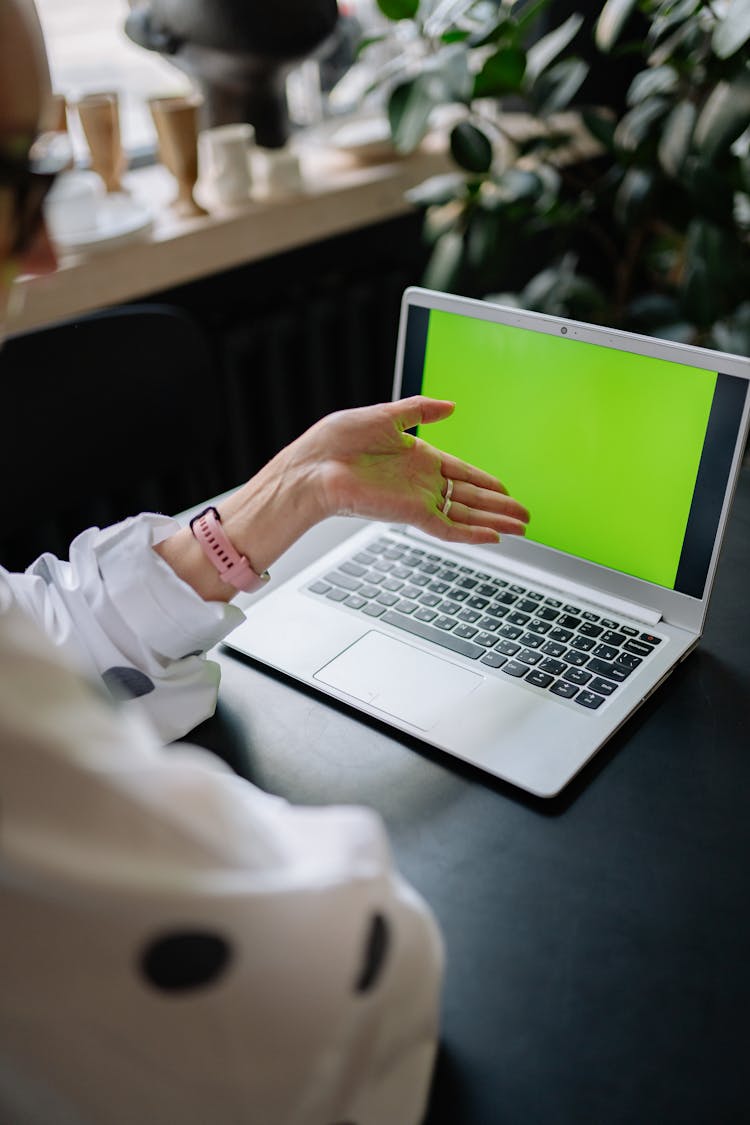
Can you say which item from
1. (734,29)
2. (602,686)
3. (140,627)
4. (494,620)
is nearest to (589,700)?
(602,686)

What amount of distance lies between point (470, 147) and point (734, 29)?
465 mm

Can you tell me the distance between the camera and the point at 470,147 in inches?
61.6

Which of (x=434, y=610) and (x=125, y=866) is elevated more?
(x=125, y=866)

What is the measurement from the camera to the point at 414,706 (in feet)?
2.54

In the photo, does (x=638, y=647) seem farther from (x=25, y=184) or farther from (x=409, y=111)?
(x=409, y=111)

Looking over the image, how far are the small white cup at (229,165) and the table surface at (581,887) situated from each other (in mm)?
1194

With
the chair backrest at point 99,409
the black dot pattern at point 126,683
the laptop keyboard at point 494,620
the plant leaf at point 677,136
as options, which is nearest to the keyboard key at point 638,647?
the laptop keyboard at point 494,620

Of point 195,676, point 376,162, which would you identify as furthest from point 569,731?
point 376,162

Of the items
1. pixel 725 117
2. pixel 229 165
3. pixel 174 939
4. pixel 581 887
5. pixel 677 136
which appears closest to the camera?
pixel 174 939

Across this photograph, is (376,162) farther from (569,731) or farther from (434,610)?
(569,731)

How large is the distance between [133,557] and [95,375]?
→ 496 millimetres

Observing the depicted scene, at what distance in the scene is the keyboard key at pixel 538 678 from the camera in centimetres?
78

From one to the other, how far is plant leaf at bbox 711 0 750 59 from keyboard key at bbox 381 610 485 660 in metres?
0.91

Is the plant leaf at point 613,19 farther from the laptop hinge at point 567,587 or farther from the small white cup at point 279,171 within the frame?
the laptop hinge at point 567,587
